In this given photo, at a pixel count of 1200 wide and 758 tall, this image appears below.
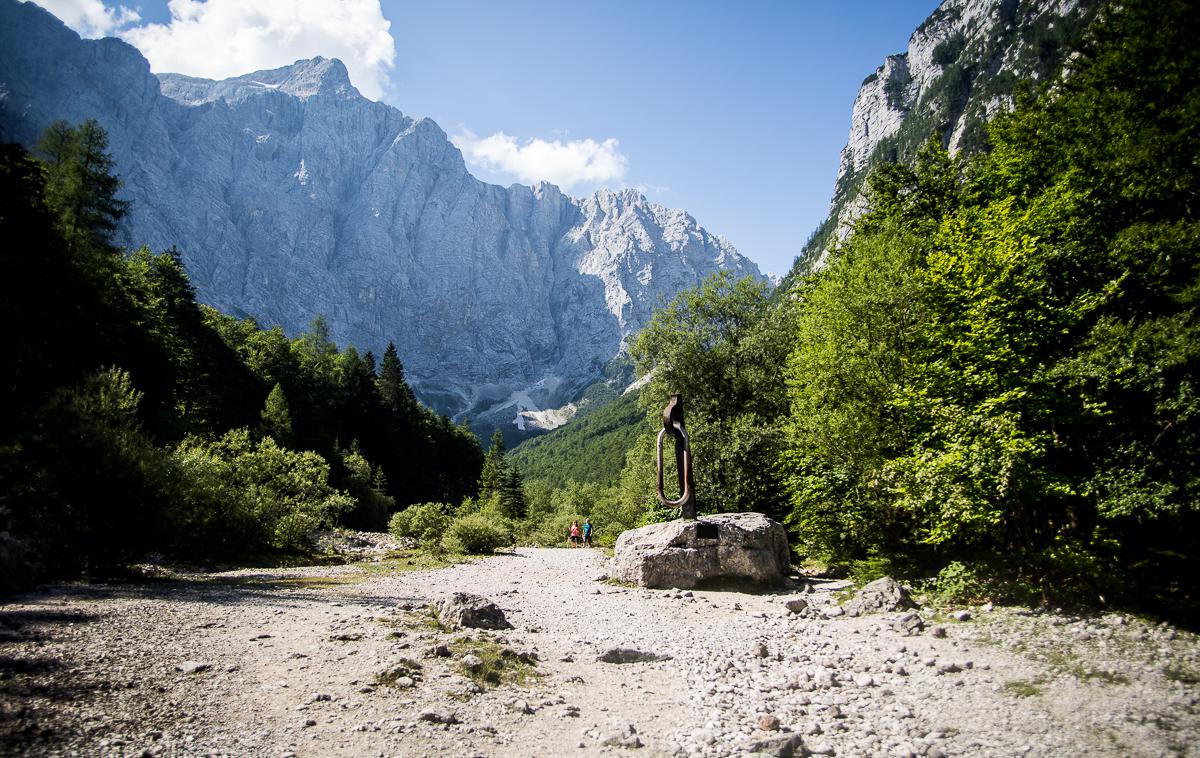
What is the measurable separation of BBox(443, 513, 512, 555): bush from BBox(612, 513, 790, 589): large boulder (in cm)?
1782

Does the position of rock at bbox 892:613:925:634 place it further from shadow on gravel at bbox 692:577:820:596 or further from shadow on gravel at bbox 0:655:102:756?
shadow on gravel at bbox 0:655:102:756

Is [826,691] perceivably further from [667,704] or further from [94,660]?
[94,660]

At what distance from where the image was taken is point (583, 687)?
27.3 ft

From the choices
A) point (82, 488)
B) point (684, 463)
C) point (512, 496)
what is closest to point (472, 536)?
point (82, 488)

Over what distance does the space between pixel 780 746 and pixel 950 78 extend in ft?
567

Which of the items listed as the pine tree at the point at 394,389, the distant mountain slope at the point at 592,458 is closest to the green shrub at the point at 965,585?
the pine tree at the point at 394,389

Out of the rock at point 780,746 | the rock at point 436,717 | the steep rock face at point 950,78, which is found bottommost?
the rock at point 780,746

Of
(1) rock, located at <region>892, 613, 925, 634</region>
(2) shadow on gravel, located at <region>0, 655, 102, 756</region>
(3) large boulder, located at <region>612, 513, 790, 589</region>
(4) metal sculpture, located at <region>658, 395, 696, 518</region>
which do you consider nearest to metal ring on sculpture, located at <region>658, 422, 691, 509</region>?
(4) metal sculpture, located at <region>658, 395, 696, 518</region>

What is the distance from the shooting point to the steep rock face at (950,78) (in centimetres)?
10344

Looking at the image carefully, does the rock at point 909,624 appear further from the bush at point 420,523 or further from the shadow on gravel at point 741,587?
the bush at point 420,523

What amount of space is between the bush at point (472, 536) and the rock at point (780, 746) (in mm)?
28822

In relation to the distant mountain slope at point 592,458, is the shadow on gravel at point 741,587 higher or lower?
lower

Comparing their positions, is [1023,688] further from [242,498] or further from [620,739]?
[242,498]

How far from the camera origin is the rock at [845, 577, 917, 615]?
487 inches
